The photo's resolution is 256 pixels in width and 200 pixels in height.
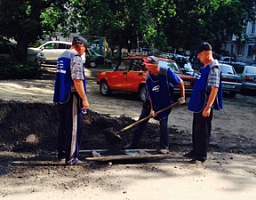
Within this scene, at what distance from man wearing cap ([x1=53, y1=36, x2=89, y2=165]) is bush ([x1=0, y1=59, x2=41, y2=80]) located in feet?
39.0

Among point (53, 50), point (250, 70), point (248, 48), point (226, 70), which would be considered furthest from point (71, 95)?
point (248, 48)

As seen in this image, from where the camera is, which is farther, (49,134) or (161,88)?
(49,134)

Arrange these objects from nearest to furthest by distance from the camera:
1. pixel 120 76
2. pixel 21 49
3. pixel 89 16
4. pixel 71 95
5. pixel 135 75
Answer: pixel 71 95 → pixel 135 75 → pixel 120 76 → pixel 89 16 → pixel 21 49

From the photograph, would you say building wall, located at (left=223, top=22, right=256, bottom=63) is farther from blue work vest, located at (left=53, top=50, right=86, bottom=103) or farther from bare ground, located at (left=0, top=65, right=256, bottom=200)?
blue work vest, located at (left=53, top=50, right=86, bottom=103)

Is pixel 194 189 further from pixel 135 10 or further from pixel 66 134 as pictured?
pixel 135 10

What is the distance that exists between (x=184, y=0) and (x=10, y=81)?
1067 cm

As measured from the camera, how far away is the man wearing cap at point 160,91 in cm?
569

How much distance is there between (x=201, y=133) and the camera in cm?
543

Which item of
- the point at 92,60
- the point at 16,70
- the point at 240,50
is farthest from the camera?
the point at 240,50

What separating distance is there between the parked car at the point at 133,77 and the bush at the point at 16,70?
523cm

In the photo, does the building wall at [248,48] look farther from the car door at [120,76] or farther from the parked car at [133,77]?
the car door at [120,76]

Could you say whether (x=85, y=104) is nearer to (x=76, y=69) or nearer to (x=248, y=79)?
(x=76, y=69)

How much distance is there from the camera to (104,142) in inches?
255

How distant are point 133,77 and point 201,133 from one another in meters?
6.90
